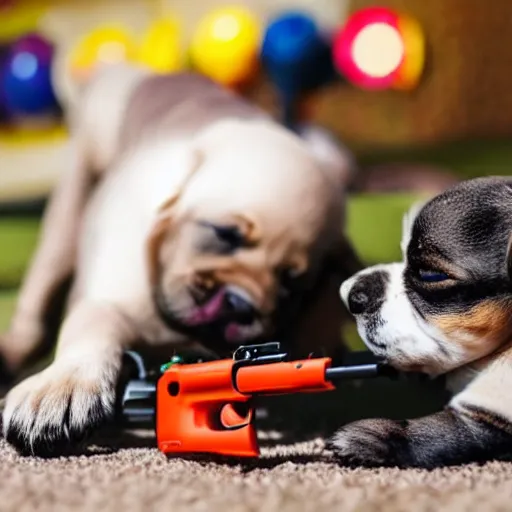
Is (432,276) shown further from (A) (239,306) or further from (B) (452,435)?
(A) (239,306)

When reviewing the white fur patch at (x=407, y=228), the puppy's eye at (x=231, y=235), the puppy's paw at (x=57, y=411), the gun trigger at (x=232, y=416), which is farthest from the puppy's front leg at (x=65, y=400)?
the white fur patch at (x=407, y=228)

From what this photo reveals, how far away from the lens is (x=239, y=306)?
1161mm

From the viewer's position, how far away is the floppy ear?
1.23 meters

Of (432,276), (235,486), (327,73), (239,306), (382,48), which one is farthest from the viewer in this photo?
(327,73)

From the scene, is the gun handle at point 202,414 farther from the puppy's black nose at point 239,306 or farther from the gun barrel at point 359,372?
the puppy's black nose at point 239,306

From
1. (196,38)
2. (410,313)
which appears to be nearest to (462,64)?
(196,38)

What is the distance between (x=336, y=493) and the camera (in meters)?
0.75

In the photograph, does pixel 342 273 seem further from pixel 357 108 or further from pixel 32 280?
pixel 357 108

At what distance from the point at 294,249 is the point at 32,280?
57cm

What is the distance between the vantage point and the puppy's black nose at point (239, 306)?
3.81ft

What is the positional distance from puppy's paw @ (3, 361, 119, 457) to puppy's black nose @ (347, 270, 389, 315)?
296mm

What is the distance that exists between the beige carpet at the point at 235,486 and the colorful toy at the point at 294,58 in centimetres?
151

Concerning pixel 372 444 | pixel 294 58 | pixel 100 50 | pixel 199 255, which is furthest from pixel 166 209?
pixel 100 50

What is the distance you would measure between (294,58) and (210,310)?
1279 mm
